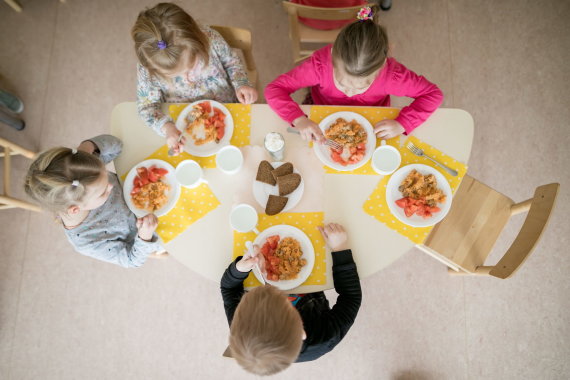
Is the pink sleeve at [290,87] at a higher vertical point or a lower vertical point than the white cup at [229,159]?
higher

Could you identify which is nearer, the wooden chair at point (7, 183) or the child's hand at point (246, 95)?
the child's hand at point (246, 95)

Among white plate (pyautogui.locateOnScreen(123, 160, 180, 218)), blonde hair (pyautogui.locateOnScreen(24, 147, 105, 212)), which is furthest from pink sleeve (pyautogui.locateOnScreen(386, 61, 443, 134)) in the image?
blonde hair (pyautogui.locateOnScreen(24, 147, 105, 212))

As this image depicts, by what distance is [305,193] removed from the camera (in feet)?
4.26

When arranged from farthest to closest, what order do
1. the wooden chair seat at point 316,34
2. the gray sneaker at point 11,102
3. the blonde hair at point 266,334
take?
the gray sneaker at point 11,102, the wooden chair seat at point 316,34, the blonde hair at point 266,334

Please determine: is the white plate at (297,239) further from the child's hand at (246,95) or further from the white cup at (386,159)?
the child's hand at (246,95)

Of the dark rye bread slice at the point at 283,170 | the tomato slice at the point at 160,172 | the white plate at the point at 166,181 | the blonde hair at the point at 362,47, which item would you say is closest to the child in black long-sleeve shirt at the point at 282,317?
the dark rye bread slice at the point at 283,170

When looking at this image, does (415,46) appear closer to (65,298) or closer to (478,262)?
(478,262)

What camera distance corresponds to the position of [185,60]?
4.19 ft

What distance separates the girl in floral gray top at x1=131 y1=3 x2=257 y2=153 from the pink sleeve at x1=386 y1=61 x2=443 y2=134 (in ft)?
2.02

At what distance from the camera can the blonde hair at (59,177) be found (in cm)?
115

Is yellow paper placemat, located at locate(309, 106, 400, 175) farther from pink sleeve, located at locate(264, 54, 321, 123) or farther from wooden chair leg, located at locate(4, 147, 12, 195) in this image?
wooden chair leg, located at locate(4, 147, 12, 195)

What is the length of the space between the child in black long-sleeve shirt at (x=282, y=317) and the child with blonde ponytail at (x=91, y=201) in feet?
1.37

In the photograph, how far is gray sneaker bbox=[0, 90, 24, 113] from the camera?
218 cm

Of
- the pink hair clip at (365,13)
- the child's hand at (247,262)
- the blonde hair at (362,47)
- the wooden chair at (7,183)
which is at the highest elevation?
the pink hair clip at (365,13)
